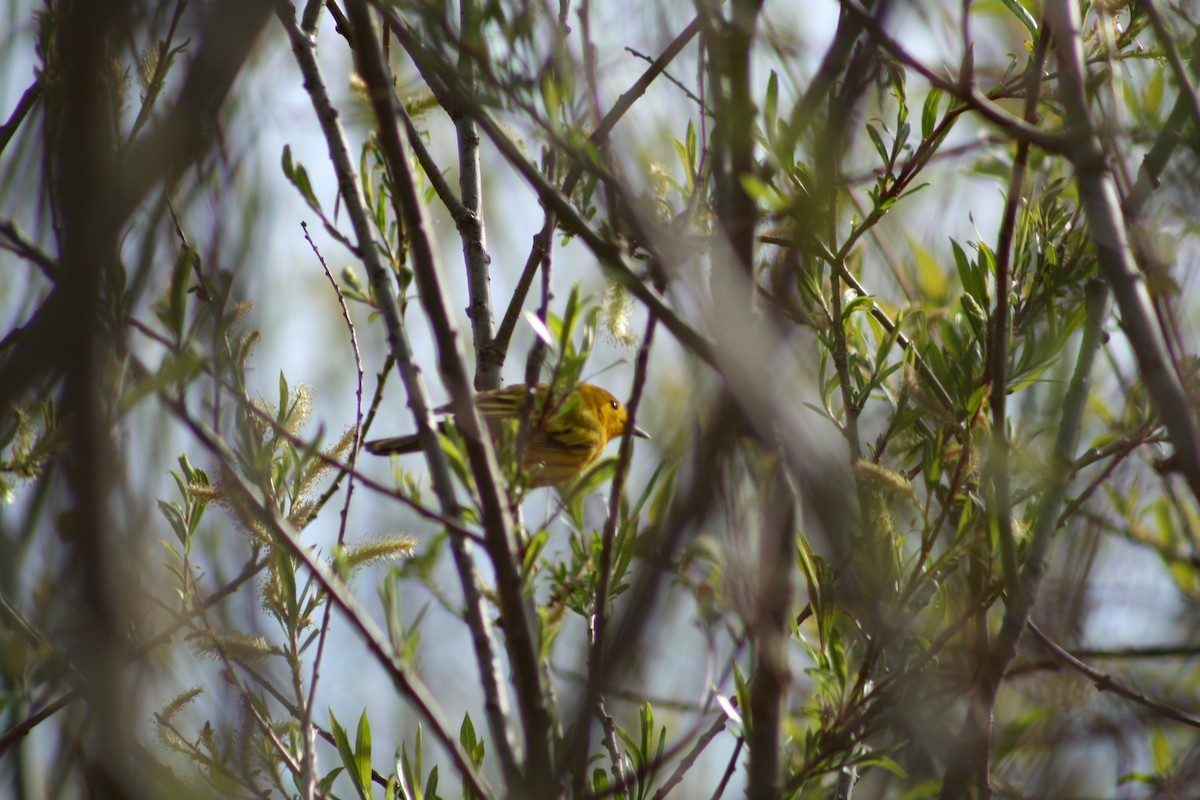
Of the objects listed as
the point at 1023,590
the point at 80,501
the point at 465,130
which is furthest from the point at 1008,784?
the point at 465,130

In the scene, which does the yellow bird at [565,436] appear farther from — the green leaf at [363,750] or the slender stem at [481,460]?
the slender stem at [481,460]

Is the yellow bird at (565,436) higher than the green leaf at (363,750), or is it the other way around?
the yellow bird at (565,436)

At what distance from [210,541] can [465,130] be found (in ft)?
4.13

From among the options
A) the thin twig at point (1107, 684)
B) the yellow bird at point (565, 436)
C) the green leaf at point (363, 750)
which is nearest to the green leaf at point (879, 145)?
the thin twig at point (1107, 684)

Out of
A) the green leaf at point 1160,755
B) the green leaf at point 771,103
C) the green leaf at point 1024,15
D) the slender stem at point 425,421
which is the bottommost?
the green leaf at point 1160,755

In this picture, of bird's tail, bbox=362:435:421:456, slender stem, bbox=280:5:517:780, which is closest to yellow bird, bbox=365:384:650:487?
bird's tail, bbox=362:435:421:456

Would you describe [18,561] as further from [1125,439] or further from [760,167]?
[1125,439]

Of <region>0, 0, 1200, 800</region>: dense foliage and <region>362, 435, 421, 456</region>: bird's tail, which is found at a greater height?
<region>362, 435, 421, 456</region>: bird's tail

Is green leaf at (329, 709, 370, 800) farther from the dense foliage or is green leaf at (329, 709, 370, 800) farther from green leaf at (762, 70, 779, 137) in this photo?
green leaf at (762, 70, 779, 137)

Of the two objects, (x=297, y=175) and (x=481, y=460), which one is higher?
(x=297, y=175)

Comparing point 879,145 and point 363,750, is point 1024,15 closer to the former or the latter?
point 879,145

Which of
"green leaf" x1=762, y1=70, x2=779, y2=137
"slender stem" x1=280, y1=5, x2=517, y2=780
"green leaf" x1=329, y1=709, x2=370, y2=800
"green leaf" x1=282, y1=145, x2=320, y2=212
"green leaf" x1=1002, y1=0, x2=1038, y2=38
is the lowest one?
"green leaf" x1=329, y1=709, x2=370, y2=800

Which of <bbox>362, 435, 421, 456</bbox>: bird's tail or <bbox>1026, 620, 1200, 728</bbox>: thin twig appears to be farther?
<bbox>362, 435, 421, 456</bbox>: bird's tail

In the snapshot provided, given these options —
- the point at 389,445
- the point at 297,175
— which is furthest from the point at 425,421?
the point at 389,445
